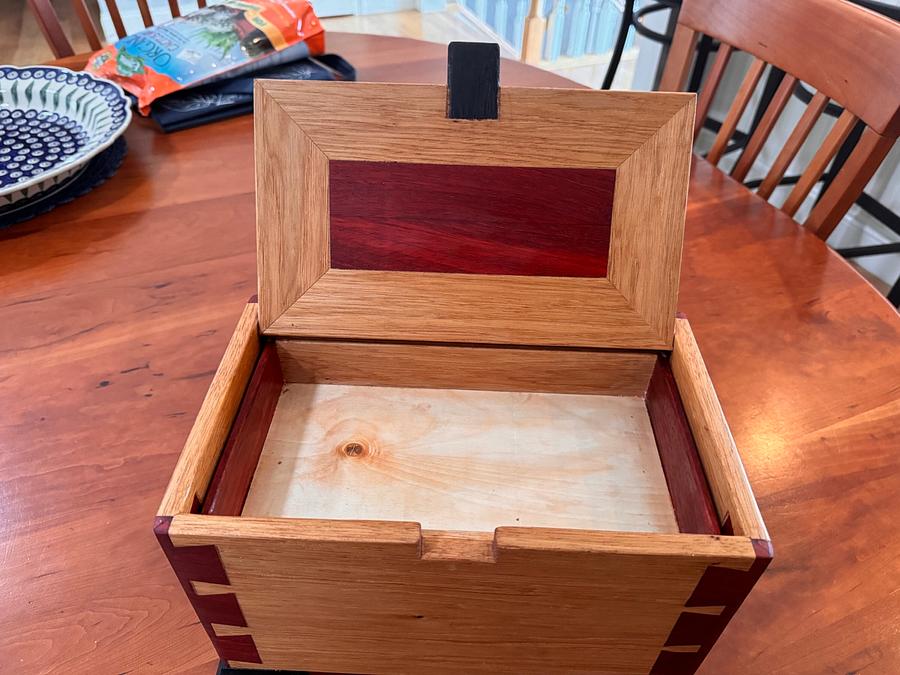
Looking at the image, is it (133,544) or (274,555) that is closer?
(274,555)

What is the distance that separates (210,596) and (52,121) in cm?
84

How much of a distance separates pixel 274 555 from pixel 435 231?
319 mm

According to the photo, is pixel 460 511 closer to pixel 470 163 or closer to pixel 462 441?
pixel 462 441

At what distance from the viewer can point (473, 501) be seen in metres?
0.54

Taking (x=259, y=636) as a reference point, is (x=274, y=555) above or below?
above

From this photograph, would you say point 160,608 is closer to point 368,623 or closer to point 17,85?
point 368,623

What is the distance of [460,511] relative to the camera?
1.73ft

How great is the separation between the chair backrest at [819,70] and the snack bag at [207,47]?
0.67 metres

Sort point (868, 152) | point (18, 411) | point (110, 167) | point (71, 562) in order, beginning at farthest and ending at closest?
point (110, 167) → point (868, 152) → point (18, 411) → point (71, 562)

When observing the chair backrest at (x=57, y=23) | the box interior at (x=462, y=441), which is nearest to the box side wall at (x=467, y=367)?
the box interior at (x=462, y=441)

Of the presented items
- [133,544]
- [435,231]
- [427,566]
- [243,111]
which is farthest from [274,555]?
[243,111]

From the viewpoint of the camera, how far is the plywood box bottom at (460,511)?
1.29 ft

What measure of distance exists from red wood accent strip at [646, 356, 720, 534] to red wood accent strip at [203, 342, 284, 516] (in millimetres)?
343

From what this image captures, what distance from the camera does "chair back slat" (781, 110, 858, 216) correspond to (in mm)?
876
